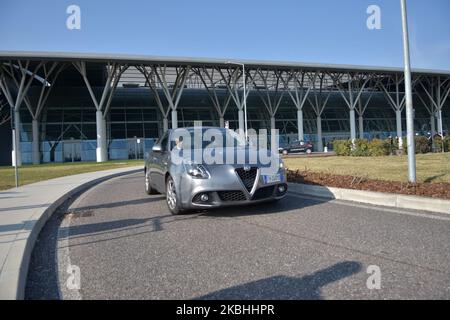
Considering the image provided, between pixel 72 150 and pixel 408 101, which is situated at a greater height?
pixel 72 150

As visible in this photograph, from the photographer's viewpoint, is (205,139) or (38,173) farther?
(38,173)

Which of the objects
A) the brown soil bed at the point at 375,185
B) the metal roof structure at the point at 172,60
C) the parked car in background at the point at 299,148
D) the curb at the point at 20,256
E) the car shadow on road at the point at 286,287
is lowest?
the car shadow on road at the point at 286,287

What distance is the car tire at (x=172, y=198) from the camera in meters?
7.09

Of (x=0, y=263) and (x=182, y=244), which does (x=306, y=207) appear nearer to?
(x=182, y=244)

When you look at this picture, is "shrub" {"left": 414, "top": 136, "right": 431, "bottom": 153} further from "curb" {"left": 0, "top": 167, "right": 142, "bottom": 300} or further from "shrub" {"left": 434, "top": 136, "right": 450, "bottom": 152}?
"curb" {"left": 0, "top": 167, "right": 142, "bottom": 300}

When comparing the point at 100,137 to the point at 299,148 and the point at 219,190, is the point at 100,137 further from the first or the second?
the point at 219,190

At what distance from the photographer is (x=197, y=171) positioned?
6.70m

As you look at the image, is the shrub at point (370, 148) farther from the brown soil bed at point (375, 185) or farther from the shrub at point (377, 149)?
the brown soil bed at point (375, 185)

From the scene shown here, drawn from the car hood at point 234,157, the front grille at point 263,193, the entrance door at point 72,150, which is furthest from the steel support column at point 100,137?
the front grille at point 263,193

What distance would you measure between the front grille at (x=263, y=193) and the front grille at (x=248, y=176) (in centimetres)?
16

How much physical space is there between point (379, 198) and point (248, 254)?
419cm

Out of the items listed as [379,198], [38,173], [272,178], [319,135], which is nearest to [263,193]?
[272,178]

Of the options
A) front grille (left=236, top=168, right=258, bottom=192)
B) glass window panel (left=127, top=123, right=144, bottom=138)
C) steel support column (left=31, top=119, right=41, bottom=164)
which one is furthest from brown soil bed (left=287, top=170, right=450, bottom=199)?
steel support column (left=31, top=119, right=41, bottom=164)

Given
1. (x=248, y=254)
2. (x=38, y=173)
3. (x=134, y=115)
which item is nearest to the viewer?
(x=248, y=254)
